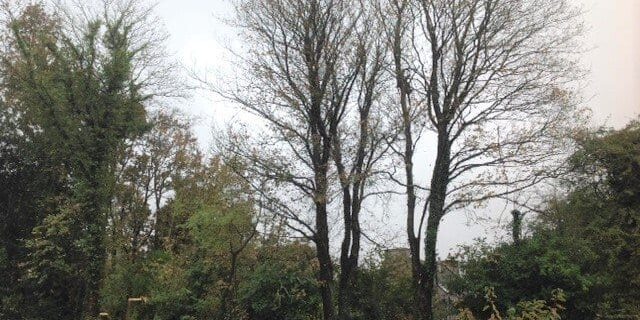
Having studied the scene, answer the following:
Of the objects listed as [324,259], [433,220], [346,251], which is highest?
[433,220]

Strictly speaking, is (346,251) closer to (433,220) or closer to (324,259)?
(324,259)

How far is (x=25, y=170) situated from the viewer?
2209 cm

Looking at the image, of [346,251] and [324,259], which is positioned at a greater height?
[346,251]

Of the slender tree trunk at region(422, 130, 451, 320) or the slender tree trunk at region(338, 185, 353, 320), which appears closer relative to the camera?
the slender tree trunk at region(422, 130, 451, 320)

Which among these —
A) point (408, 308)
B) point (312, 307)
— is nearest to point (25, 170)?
point (312, 307)

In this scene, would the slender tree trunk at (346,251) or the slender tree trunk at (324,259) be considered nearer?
the slender tree trunk at (324,259)

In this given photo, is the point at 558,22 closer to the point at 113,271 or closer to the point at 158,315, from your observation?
the point at 158,315

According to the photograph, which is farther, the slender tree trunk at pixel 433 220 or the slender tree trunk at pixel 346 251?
the slender tree trunk at pixel 346 251

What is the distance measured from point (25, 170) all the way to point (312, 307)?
1337cm

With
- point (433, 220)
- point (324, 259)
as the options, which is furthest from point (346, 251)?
point (433, 220)

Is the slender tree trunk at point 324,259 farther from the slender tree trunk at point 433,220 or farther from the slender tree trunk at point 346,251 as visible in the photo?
the slender tree trunk at point 433,220

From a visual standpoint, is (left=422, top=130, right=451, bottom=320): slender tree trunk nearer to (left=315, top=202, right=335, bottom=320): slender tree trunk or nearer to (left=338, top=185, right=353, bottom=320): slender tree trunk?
(left=338, top=185, right=353, bottom=320): slender tree trunk

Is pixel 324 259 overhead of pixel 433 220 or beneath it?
beneath

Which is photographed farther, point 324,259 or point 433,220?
point 324,259
